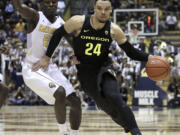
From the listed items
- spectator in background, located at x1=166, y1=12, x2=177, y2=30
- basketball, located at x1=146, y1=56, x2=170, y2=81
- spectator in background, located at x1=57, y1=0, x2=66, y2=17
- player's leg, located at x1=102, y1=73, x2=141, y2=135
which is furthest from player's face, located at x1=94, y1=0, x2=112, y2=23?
spectator in background, located at x1=166, y1=12, x2=177, y2=30

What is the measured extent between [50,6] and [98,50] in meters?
1.11

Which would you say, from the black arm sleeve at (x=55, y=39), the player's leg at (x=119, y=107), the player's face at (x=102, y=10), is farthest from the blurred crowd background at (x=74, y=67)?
the player's leg at (x=119, y=107)

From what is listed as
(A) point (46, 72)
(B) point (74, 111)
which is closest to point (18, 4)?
(A) point (46, 72)

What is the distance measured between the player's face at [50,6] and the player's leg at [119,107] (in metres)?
1.43

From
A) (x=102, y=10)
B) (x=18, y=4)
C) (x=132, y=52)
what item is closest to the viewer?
(x=102, y=10)

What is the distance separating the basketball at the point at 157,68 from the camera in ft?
19.1

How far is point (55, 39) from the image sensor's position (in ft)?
18.6

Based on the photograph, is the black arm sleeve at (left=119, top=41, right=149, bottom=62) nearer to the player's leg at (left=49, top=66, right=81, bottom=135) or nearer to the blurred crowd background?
the player's leg at (left=49, top=66, right=81, bottom=135)

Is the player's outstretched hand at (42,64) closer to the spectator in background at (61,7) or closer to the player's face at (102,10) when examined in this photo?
the player's face at (102,10)

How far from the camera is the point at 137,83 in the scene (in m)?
15.5

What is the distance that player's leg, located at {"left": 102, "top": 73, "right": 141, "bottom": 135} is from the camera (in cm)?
501

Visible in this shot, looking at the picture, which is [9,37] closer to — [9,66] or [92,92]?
[9,66]

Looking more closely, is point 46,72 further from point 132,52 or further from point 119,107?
point 119,107

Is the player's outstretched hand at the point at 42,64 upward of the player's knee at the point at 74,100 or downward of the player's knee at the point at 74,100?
upward
